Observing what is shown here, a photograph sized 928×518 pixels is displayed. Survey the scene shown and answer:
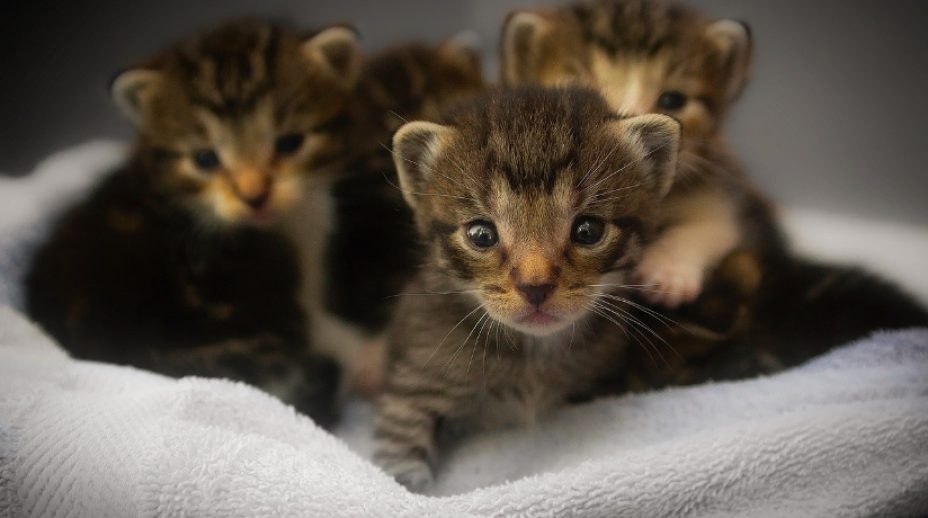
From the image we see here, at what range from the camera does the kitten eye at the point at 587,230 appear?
1145 millimetres

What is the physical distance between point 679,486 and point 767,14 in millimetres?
754

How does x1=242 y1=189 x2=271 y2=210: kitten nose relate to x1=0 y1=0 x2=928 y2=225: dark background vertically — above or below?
below

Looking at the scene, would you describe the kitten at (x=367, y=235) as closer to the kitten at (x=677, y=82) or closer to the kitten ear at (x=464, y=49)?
the kitten ear at (x=464, y=49)

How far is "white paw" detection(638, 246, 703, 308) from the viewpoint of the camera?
1.38m

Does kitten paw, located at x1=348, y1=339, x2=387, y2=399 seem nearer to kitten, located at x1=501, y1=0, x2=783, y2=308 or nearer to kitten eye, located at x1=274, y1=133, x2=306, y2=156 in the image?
kitten eye, located at x1=274, y1=133, x2=306, y2=156

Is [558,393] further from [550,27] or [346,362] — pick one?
[550,27]

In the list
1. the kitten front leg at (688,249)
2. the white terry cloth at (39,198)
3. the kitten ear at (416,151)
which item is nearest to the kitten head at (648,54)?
the kitten front leg at (688,249)

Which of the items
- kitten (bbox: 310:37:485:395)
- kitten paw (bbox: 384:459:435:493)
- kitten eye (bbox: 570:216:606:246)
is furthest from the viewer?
kitten (bbox: 310:37:485:395)

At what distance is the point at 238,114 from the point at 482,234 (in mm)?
621

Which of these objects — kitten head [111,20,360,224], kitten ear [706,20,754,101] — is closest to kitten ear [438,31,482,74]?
kitten head [111,20,360,224]

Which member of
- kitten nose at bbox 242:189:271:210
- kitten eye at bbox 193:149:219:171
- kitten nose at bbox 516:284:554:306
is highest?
kitten nose at bbox 516:284:554:306

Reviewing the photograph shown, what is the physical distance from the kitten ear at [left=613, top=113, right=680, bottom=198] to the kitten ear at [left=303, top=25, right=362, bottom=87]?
0.67 m

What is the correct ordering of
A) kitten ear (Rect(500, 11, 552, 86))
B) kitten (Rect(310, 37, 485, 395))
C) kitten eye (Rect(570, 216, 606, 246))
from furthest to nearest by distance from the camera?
kitten (Rect(310, 37, 485, 395)), kitten ear (Rect(500, 11, 552, 86)), kitten eye (Rect(570, 216, 606, 246))

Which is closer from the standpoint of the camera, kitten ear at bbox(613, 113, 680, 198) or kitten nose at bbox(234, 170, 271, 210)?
kitten ear at bbox(613, 113, 680, 198)
